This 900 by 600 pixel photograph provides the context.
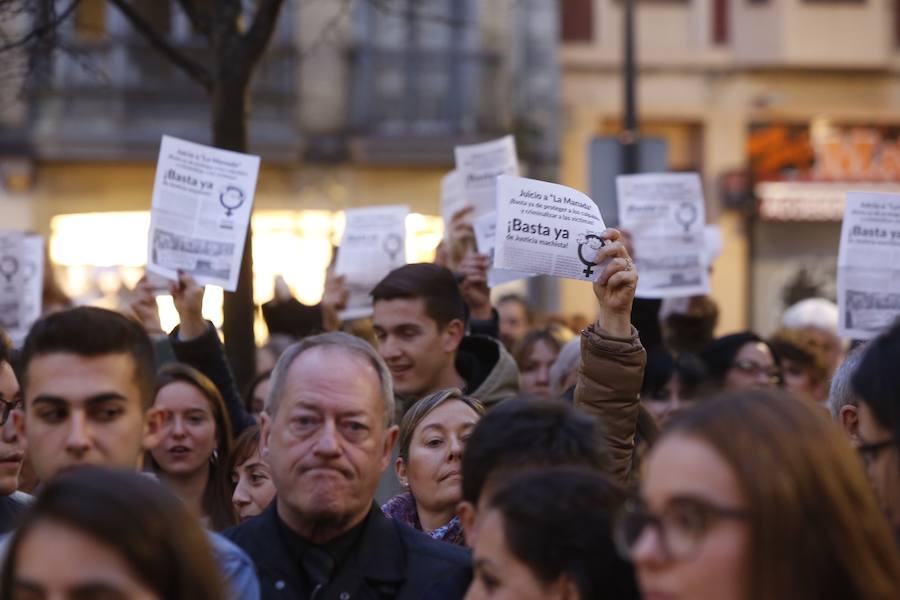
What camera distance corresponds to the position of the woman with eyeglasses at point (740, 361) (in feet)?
27.6

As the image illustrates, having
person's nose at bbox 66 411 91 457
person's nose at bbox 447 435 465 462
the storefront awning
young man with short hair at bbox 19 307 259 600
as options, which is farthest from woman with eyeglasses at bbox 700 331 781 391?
the storefront awning

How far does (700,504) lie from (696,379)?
5.23 meters

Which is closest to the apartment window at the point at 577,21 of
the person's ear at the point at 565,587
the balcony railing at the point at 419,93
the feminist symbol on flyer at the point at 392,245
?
the balcony railing at the point at 419,93

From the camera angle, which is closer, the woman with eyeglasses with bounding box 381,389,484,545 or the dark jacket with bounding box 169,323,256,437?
the woman with eyeglasses with bounding box 381,389,484,545

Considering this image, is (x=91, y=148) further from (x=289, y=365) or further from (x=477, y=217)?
(x=289, y=365)

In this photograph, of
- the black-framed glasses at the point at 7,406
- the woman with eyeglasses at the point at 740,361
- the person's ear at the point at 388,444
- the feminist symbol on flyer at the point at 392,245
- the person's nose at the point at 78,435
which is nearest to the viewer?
the person's nose at the point at 78,435

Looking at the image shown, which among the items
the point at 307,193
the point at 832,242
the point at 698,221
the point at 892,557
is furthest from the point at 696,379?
the point at 832,242

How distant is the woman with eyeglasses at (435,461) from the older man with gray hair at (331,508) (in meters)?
0.94

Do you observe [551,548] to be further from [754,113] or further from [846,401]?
[754,113]

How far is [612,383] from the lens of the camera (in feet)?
15.7

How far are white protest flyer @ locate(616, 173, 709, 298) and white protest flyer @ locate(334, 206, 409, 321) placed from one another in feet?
3.63

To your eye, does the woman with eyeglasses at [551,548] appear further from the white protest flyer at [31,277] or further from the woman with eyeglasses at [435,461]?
the white protest flyer at [31,277]

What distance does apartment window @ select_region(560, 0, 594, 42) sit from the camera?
25.4 meters

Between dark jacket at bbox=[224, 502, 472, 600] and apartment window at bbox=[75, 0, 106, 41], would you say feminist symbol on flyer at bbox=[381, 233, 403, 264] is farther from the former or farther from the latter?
apartment window at bbox=[75, 0, 106, 41]
